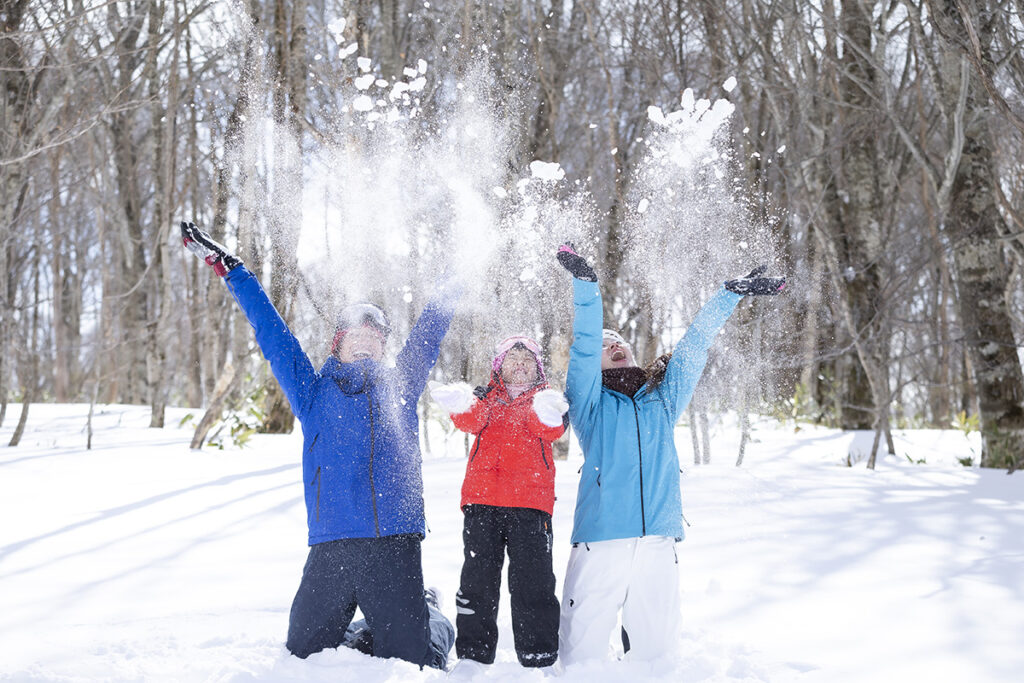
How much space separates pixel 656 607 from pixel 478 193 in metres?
4.63

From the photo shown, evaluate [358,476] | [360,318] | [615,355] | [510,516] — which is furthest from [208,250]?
[615,355]

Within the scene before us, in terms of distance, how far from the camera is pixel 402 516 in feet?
8.20

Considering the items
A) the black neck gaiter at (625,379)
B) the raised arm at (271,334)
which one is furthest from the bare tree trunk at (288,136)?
the black neck gaiter at (625,379)

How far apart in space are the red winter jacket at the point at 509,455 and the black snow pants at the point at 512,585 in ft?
0.16

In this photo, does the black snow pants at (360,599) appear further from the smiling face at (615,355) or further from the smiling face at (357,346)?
the smiling face at (615,355)

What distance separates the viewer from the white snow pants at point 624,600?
2516 mm

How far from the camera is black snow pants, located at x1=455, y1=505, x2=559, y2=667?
255cm

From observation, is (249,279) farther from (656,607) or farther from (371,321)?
(656,607)

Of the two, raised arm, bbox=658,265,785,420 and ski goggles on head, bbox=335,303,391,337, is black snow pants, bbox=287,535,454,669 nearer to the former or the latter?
ski goggles on head, bbox=335,303,391,337

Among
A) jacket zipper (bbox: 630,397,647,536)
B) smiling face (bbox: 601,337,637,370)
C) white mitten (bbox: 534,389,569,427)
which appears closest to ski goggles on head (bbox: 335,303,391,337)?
white mitten (bbox: 534,389,569,427)

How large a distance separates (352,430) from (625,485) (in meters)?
0.98

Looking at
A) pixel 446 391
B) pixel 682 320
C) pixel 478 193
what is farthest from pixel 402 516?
pixel 682 320

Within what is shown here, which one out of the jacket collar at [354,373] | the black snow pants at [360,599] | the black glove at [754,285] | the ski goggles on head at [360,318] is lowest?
the black snow pants at [360,599]

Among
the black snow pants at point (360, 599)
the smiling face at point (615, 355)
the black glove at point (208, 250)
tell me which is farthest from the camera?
the smiling face at point (615, 355)
